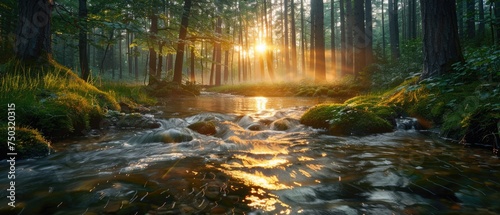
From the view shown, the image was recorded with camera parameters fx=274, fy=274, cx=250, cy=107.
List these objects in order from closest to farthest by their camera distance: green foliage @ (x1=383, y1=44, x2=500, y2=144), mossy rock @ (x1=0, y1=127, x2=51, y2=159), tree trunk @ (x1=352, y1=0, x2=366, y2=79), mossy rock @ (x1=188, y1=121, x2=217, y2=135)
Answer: mossy rock @ (x1=0, y1=127, x2=51, y2=159)
green foliage @ (x1=383, y1=44, x2=500, y2=144)
mossy rock @ (x1=188, y1=121, x2=217, y2=135)
tree trunk @ (x1=352, y1=0, x2=366, y2=79)

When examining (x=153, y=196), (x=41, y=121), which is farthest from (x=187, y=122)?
(x=153, y=196)

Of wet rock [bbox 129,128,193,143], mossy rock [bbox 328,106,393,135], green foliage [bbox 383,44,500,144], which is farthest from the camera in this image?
mossy rock [bbox 328,106,393,135]

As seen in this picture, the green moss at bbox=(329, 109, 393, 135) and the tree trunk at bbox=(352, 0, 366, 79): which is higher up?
the tree trunk at bbox=(352, 0, 366, 79)

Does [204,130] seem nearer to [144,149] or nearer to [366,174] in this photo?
[144,149]

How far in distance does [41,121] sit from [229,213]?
3.83 meters

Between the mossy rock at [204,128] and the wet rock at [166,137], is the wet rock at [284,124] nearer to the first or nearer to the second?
the mossy rock at [204,128]

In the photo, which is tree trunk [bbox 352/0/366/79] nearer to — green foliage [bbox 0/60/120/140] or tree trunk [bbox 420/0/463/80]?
tree trunk [bbox 420/0/463/80]

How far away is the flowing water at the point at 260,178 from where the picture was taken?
2.13 metres

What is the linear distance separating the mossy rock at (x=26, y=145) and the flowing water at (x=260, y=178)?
178 millimetres

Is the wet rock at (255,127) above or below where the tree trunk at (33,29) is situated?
below

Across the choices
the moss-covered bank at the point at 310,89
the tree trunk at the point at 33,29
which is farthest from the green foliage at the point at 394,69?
the tree trunk at the point at 33,29

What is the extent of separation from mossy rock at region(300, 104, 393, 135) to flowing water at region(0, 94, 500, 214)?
2.13 feet

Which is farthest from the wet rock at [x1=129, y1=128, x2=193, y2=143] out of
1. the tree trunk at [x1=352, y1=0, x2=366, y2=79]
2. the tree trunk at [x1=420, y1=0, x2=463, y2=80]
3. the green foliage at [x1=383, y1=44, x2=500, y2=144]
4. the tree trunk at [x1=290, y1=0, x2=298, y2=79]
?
the tree trunk at [x1=290, y1=0, x2=298, y2=79]

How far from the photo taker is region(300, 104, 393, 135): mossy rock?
203 inches
